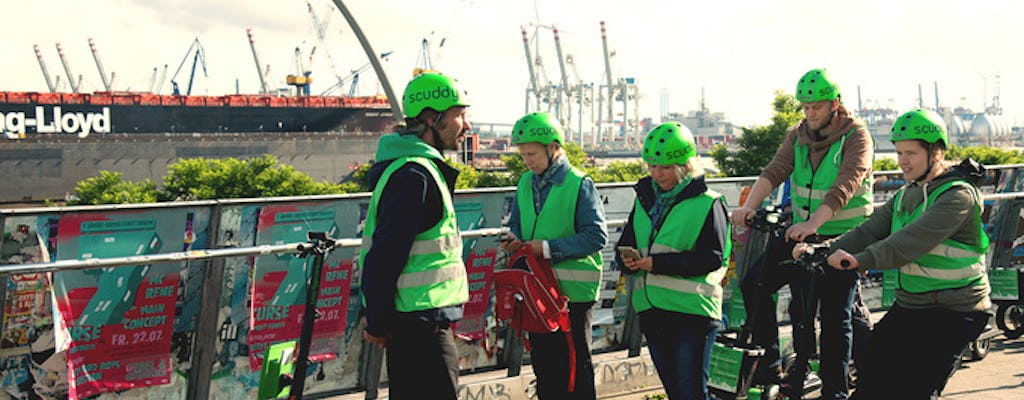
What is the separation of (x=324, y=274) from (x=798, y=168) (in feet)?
9.59

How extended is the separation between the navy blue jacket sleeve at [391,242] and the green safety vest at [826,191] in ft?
9.28

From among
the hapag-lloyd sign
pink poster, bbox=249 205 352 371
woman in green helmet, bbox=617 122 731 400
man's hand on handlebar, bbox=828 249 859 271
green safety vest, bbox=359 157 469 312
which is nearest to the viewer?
green safety vest, bbox=359 157 469 312

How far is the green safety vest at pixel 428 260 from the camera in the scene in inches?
151

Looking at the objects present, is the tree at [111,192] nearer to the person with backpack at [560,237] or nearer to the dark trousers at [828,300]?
the person with backpack at [560,237]

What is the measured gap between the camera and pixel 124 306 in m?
4.98

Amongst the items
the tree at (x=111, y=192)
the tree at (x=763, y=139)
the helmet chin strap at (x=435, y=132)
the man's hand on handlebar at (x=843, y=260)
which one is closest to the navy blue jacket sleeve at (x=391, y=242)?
the helmet chin strap at (x=435, y=132)

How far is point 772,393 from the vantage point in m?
5.59

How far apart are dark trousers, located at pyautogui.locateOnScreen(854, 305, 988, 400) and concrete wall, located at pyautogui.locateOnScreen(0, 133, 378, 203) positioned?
256ft

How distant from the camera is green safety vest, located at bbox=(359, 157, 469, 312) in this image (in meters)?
3.83

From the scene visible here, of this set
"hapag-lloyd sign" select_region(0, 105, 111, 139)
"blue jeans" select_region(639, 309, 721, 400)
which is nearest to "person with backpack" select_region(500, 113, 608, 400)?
"blue jeans" select_region(639, 309, 721, 400)

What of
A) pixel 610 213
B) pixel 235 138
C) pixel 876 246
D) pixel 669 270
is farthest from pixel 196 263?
pixel 235 138

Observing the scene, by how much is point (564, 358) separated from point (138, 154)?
103 meters

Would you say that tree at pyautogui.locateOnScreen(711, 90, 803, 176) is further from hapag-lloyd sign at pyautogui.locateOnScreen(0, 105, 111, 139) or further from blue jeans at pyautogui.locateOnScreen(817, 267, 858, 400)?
hapag-lloyd sign at pyautogui.locateOnScreen(0, 105, 111, 139)

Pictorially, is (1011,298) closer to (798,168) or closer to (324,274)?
(798,168)
